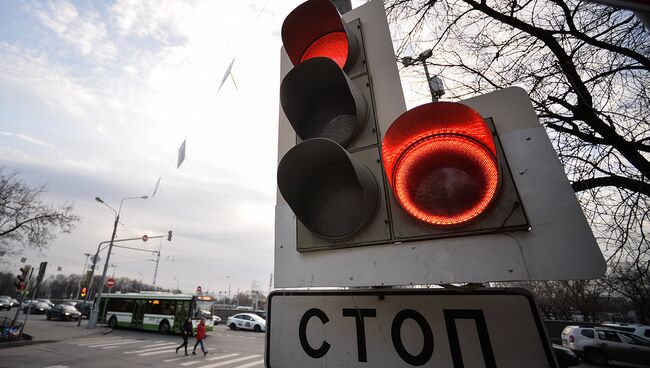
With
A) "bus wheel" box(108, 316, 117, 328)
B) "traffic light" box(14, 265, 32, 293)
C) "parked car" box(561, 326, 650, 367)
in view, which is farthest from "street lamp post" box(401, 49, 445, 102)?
"bus wheel" box(108, 316, 117, 328)

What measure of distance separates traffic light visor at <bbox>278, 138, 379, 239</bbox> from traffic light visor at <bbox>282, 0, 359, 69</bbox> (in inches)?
34.8

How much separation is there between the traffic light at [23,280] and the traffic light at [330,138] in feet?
57.2

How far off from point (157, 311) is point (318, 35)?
22.0 meters

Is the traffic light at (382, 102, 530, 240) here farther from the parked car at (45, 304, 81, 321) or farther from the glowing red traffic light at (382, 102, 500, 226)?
the parked car at (45, 304, 81, 321)

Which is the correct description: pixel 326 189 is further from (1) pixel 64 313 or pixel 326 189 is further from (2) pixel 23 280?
(1) pixel 64 313

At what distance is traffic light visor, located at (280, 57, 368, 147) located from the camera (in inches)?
68.0

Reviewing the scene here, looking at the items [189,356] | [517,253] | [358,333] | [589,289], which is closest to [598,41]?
[589,289]

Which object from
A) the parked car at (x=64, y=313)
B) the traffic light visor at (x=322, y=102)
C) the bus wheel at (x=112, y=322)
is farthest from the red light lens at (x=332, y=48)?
the parked car at (x=64, y=313)

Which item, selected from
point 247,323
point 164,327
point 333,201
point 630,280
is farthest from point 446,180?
point 247,323

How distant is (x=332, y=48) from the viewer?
Answer: 7.02 feet

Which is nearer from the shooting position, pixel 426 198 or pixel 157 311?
pixel 426 198

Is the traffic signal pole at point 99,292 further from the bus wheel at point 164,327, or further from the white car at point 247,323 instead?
the white car at point 247,323

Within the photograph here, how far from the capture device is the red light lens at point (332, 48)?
2.08 metres

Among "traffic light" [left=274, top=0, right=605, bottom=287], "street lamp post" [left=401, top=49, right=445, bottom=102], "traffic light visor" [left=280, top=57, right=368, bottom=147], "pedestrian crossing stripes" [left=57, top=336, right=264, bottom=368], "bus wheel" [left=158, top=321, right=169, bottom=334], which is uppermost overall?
"street lamp post" [left=401, top=49, right=445, bottom=102]
